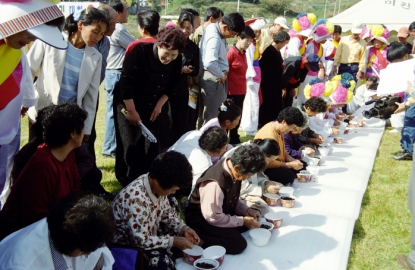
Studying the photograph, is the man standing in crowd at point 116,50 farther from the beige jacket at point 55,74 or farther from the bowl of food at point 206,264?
the bowl of food at point 206,264

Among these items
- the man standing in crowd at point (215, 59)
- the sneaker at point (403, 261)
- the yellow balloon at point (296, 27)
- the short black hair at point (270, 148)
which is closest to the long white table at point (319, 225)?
the sneaker at point (403, 261)

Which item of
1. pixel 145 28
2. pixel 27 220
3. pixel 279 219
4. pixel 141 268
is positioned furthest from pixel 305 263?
pixel 145 28

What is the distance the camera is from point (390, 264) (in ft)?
8.53

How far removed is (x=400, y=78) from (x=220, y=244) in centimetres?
267

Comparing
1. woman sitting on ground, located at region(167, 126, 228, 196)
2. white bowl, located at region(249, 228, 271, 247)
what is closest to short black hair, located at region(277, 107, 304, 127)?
woman sitting on ground, located at region(167, 126, 228, 196)

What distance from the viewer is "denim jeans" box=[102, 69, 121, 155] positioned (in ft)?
13.2

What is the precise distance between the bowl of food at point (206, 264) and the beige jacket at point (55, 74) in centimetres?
123

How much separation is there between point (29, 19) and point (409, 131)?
438 centimetres

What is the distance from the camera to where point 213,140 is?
2945mm

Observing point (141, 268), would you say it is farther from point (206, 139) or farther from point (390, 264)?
point (390, 264)

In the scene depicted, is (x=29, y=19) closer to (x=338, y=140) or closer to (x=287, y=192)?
(x=287, y=192)

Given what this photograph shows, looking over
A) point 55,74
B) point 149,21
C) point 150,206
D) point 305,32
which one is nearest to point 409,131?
point 305,32

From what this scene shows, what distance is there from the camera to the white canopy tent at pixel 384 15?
36.7ft

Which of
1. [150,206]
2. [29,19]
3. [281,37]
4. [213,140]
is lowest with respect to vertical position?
[150,206]
